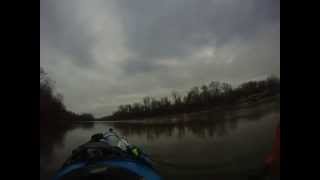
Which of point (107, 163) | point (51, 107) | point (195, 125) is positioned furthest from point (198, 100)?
point (51, 107)

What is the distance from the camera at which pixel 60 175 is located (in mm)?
4629

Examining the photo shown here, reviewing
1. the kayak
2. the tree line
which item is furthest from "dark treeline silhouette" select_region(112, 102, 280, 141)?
the tree line

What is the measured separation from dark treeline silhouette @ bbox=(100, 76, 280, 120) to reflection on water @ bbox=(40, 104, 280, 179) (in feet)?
0.22

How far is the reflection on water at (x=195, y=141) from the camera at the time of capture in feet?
15.2

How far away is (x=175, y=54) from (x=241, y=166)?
106 cm

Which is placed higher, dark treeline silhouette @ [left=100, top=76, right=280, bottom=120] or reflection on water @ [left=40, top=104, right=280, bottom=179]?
dark treeline silhouette @ [left=100, top=76, right=280, bottom=120]

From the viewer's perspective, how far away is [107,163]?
181 inches

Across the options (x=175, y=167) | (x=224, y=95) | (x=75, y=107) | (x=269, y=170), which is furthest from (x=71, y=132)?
(x=269, y=170)

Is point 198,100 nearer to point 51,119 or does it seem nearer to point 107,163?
point 107,163

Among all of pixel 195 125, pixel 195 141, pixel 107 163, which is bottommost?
pixel 107 163

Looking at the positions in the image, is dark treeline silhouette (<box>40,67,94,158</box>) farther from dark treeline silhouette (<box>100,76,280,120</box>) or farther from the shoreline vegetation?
dark treeline silhouette (<box>100,76,280,120</box>)

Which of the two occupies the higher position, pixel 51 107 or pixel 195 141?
pixel 51 107

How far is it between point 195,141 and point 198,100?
0.33 m

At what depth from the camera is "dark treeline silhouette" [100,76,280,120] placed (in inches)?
183
